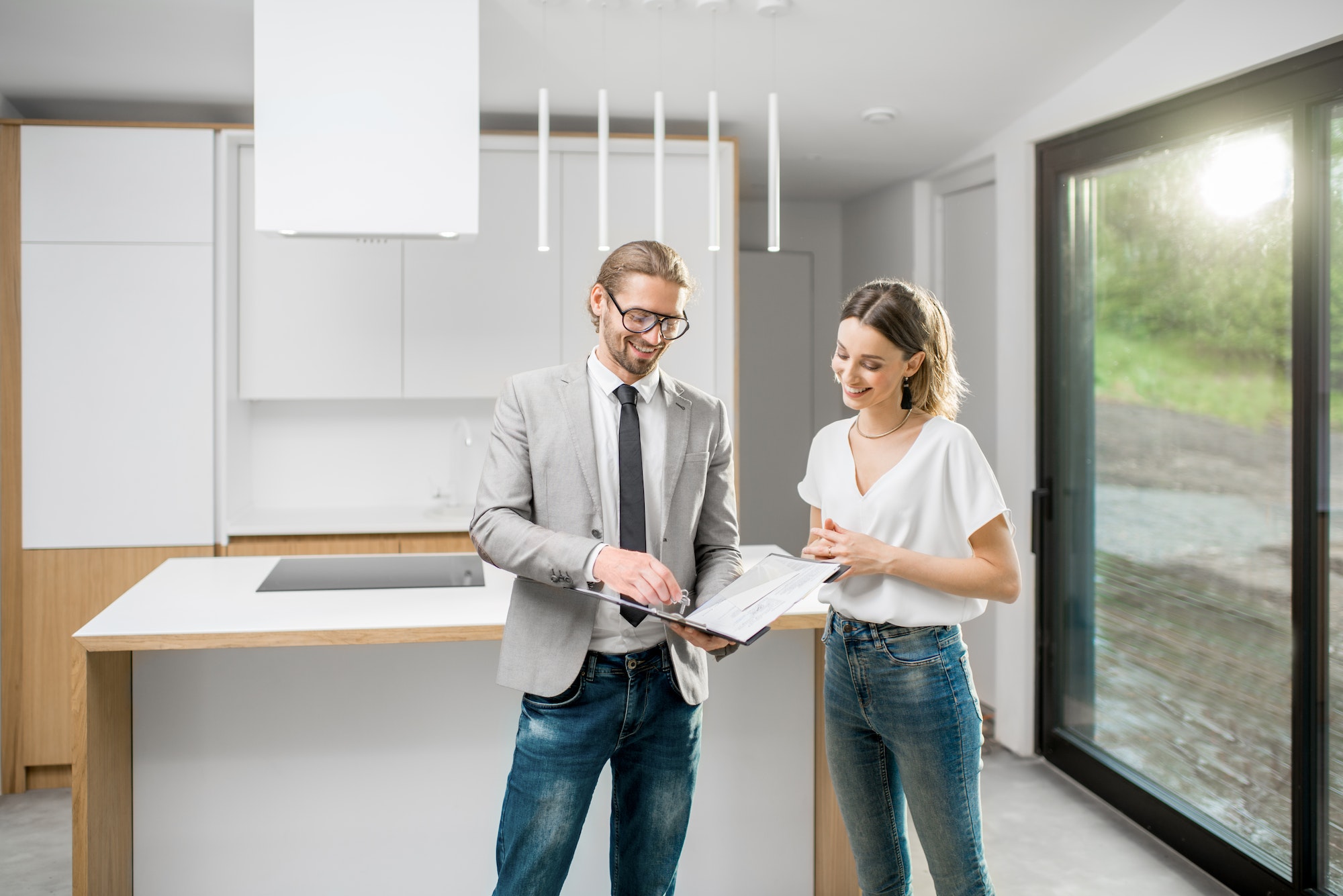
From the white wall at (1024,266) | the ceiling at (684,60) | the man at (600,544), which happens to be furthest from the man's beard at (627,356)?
the white wall at (1024,266)

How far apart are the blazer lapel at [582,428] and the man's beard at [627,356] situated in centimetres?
8

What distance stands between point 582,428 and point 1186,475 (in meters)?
2.18

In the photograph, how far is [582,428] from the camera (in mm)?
1669

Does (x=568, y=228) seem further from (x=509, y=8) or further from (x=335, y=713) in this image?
(x=335, y=713)

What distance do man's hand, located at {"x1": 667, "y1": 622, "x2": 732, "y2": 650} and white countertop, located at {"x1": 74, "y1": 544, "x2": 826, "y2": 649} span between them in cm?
50

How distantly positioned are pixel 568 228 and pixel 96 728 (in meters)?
2.46

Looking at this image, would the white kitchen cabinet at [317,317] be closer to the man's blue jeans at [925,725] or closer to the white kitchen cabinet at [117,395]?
the white kitchen cabinet at [117,395]

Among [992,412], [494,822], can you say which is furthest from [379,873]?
[992,412]

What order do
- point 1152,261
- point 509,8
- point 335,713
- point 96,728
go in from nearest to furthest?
1. point 96,728
2. point 335,713
3. point 509,8
4. point 1152,261

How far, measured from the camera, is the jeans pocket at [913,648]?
163 cm

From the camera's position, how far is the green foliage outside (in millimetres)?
2627

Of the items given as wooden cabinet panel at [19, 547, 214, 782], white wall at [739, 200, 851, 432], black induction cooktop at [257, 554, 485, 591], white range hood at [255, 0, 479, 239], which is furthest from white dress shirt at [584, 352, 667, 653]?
white wall at [739, 200, 851, 432]

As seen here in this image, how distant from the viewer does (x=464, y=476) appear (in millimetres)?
4230

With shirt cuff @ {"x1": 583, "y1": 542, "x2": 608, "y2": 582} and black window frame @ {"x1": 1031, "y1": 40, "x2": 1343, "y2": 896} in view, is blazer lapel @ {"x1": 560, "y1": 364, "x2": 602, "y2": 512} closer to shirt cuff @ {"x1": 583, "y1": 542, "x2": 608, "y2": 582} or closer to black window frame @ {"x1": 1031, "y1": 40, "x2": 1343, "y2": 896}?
shirt cuff @ {"x1": 583, "y1": 542, "x2": 608, "y2": 582}
